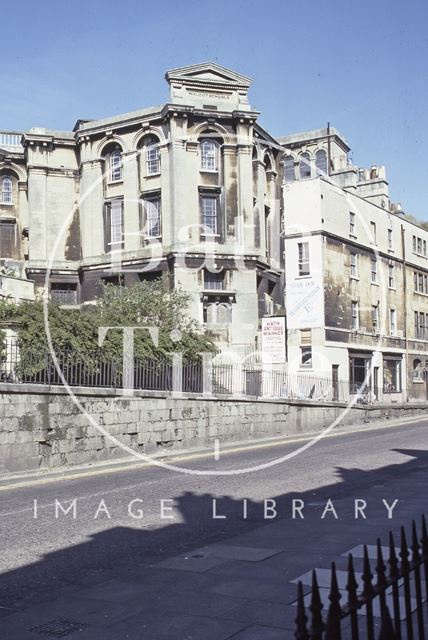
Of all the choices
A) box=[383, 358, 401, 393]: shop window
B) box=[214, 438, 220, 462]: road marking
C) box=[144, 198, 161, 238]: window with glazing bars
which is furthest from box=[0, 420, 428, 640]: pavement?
box=[383, 358, 401, 393]: shop window

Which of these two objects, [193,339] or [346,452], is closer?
[346,452]

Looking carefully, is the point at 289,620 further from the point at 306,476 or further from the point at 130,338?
the point at 130,338

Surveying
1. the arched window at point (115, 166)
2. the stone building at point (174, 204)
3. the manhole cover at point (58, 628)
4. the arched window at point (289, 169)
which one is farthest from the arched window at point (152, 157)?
the manhole cover at point (58, 628)

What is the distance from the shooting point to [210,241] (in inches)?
1705

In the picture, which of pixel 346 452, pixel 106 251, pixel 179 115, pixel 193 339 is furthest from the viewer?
pixel 106 251

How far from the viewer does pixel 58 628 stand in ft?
19.9

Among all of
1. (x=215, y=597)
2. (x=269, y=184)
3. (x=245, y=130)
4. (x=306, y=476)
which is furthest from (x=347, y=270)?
(x=215, y=597)

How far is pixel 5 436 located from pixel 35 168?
108 ft

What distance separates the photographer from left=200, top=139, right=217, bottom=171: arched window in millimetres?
43875

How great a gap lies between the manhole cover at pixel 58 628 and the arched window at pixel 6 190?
47192 mm

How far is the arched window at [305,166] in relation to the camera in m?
55.6

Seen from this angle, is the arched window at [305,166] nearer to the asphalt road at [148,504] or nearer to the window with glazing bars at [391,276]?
the window with glazing bars at [391,276]

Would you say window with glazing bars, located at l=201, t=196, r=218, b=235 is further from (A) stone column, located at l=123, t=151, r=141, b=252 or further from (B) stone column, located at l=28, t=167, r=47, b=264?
(B) stone column, located at l=28, t=167, r=47, b=264

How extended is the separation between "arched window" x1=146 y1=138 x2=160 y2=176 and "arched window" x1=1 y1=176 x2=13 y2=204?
1162 centimetres
